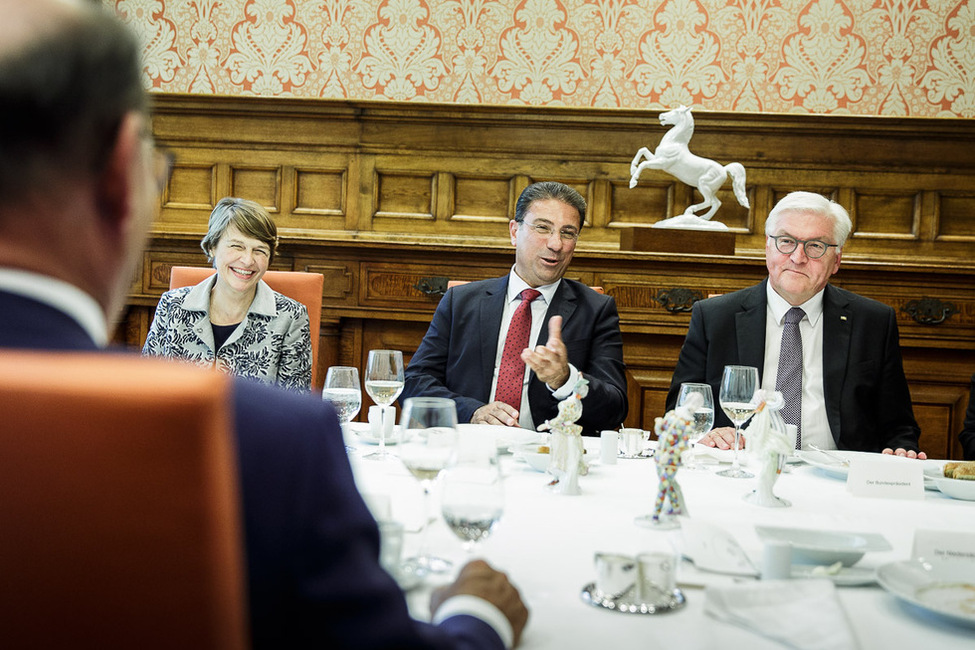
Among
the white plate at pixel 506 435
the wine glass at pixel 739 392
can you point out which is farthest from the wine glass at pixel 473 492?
the wine glass at pixel 739 392

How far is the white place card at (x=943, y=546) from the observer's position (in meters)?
1.15

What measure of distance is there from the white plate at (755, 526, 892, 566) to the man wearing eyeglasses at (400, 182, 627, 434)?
4.88ft

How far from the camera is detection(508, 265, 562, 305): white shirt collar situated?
2924 mm

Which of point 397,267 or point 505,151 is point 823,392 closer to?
point 397,267

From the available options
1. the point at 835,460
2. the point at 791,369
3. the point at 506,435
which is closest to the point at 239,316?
the point at 506,435

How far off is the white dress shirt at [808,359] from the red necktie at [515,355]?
733mm

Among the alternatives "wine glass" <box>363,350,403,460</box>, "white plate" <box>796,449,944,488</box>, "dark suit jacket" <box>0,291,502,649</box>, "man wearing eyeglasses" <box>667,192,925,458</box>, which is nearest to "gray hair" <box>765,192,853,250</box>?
"man wearing eyeglasses" <box>667,192,925,458</box>

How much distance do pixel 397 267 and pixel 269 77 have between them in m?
1.51

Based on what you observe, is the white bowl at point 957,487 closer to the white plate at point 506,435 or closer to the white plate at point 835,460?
the white plate at point 835,460

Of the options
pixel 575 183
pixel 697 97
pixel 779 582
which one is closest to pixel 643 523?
pixel 779 582

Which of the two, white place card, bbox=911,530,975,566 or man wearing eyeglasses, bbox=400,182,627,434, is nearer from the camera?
white place card, bbox=911,530,975,566

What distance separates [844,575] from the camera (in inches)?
44.4

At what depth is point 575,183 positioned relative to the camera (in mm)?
4414

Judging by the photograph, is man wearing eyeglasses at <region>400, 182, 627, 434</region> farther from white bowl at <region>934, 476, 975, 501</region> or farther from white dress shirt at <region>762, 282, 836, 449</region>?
white bowl at <region>934, 476, 975, 501</region>
